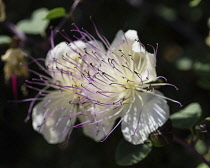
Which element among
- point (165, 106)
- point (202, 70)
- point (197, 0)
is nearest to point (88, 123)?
point (165, 106)

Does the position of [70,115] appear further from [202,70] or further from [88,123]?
[202,70]

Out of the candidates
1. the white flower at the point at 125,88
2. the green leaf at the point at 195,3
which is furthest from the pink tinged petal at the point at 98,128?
the green leaf at the point at 195,3

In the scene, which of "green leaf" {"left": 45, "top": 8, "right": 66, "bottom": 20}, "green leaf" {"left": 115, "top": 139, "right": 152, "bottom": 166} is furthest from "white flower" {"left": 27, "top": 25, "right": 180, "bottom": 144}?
"green leaf" {"left": 45, "top": 8, "right": 66, "bottom": 20}

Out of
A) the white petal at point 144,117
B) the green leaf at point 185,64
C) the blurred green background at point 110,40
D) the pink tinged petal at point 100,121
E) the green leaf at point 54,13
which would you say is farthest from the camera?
the green leaf at point 185,64

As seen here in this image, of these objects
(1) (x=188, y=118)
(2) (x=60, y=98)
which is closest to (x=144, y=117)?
(1) (x=188, y=118)

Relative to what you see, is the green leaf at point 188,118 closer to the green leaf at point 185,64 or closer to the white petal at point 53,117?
the white petal at point 53,117

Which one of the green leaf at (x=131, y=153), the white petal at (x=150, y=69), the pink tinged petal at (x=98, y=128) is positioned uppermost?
the white petal at (x=150, y=69)

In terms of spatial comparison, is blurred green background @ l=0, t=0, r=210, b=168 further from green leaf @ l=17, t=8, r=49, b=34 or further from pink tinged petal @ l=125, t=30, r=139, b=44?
pink tinged petal @ l=125, t=30, r=139, b=44
